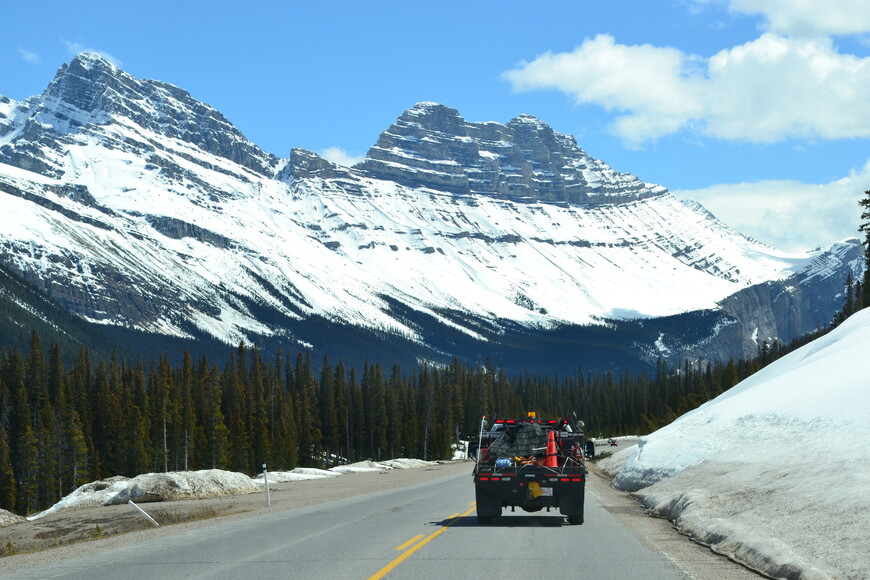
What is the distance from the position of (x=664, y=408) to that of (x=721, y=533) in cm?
14967

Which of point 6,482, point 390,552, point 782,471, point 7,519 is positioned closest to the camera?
point 390,552

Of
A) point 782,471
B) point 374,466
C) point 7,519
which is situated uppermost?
point 782,471

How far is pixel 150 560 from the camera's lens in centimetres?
1989

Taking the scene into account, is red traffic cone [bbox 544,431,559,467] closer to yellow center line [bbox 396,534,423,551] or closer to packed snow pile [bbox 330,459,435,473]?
yellow center line [bbox 396,534,423,551]

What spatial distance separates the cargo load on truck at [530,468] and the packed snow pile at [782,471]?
10.3 ft

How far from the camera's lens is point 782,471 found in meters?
27.9

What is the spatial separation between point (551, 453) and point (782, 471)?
6467 millimetres

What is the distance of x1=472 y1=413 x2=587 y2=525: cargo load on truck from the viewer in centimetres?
2642

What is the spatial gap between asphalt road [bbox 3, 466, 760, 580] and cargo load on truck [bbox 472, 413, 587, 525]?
2.04 feet

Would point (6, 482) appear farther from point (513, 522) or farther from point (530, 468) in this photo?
point (530, 468)

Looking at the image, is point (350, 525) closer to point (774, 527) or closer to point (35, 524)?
point (774, 527)

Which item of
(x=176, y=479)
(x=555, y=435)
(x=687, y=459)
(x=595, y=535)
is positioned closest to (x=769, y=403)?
(x=687, y=459)

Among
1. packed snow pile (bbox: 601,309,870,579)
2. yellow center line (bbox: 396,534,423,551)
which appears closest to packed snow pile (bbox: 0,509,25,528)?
packed snow pile (bbox: 601,309,870,579)

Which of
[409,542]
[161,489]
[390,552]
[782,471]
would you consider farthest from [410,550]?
[161,489]
